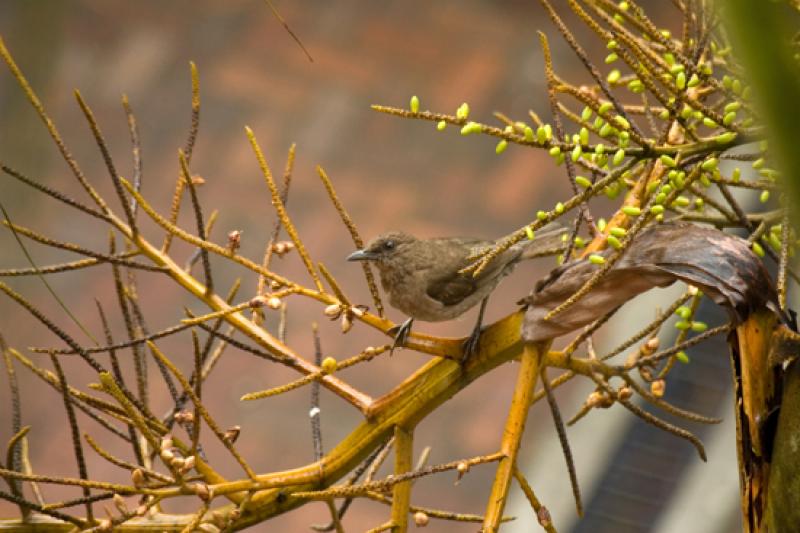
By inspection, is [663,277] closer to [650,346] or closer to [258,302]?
[650,346]

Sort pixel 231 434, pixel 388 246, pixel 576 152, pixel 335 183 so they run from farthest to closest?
pixel 335 183
pixel 388 246
pixel 231 434
pixel 576 152

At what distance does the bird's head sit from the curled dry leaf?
0.65 meters

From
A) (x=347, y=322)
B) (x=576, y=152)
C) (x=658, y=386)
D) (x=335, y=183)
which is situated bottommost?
(x=658, y=386)

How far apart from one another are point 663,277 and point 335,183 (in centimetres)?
272

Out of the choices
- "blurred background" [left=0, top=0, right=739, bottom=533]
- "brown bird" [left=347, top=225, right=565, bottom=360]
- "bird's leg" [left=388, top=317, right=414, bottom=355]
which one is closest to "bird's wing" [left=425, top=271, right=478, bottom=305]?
"brown bird" [left=347, top=225, right=565, bottom=360]

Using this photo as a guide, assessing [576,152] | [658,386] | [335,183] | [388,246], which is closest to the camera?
[576,152]

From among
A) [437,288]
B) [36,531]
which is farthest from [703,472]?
[36,531]

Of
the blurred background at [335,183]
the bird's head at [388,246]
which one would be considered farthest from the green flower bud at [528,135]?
the blurred background at [335,183]

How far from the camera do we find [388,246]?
1.58 meters

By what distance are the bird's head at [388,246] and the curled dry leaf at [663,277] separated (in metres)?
0.65

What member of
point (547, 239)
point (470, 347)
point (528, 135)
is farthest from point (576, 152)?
point (547, 239)

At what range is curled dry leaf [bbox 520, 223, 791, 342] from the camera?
0.79 meters

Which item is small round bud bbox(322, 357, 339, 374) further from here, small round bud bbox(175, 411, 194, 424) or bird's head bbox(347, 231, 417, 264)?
bird's head bbox(347, 231, 417, 264)

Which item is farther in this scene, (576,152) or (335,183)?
(335,183)
